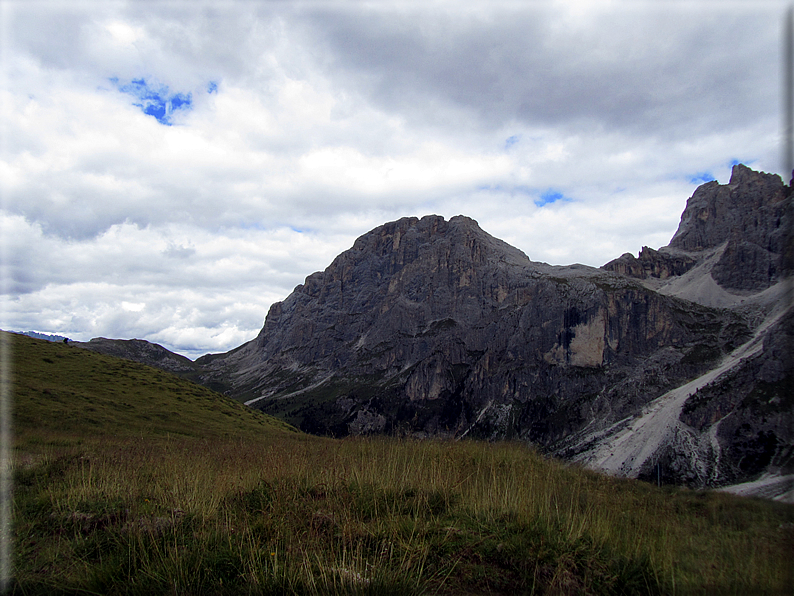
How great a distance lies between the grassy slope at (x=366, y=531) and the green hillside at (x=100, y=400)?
13.4m

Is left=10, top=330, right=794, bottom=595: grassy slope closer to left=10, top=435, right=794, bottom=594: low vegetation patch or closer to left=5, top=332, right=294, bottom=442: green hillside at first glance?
left=10, top=435, right=794, bottom=594: low vegetation patch

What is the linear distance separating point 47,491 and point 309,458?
4.79 m

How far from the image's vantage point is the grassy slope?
490 centimetres

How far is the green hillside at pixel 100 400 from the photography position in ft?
86.5

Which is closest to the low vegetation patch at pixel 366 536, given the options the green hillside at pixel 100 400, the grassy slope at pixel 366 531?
the grassy slope at pixel 366 531

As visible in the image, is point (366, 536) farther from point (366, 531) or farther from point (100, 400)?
point (100, 400)

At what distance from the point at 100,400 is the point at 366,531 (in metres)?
38.2

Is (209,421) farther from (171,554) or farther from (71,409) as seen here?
(171,554)

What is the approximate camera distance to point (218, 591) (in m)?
4.70

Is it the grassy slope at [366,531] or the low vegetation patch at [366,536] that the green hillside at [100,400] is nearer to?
the grassy slope at [366,531]

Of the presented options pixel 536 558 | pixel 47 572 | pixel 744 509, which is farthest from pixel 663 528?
pixel 47 572

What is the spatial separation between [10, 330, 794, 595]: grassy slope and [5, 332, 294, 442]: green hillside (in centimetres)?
1338

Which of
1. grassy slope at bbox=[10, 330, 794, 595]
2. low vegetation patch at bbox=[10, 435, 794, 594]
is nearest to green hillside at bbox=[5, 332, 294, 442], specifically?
grassy slope at bbox=[10, 330, 794, 595]

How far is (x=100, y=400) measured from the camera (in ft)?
116
